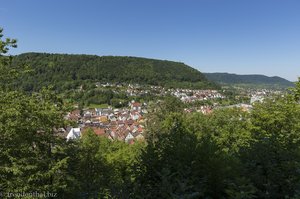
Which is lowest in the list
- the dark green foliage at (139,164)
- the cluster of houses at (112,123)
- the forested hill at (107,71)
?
the cluster of houses at (112,123)

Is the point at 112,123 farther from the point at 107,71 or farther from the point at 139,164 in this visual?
the point at 107,71

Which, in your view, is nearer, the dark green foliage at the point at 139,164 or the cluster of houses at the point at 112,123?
the dark green foliage at the point at 139,164

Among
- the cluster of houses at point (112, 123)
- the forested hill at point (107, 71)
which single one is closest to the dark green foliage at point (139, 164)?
the cluster of houses at point (112, 123)

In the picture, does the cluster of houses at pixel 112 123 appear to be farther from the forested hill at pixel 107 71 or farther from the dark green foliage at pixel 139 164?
the forested hill at pixel 107 71

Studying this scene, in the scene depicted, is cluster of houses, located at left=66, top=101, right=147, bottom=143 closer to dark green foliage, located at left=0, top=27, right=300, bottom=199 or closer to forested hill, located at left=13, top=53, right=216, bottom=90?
dark green foliage, located at left=0, top=27, right=300, bottom=199

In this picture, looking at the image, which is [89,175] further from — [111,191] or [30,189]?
[111,191]

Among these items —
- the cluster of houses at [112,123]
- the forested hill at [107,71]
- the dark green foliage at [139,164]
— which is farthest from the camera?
the forested hill at [107,71]

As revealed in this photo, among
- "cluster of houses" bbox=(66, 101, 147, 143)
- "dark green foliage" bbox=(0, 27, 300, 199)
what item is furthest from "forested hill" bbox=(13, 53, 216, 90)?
"dark green foliage" bbox=(0, 27, 300, 199)

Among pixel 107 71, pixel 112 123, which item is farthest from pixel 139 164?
pixel 107 71
